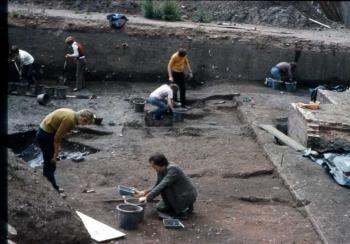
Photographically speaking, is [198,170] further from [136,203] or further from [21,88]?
[21,88]

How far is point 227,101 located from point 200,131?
3058 millimetres

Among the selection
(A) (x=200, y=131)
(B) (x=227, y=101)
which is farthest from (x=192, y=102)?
(A) (x=200, y=131)

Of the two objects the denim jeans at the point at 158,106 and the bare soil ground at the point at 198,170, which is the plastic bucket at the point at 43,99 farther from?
the denim jeans at the point at 158,106

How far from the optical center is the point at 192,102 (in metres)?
18.1

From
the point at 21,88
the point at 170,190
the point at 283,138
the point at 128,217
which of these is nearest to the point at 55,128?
the point at 128,217

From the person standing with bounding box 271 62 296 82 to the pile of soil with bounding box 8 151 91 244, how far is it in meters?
11.8

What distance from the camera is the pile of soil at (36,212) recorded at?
7738 mm

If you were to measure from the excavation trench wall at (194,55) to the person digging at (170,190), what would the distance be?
Answer: 10.2 meters

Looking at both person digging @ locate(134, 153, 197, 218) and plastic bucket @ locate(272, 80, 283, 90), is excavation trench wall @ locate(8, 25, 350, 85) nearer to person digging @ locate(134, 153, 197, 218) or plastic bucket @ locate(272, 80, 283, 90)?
plastic bucket @ locate(272, 80, 283, 90)

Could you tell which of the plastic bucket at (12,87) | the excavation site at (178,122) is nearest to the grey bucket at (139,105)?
the excavation site at (178,122)

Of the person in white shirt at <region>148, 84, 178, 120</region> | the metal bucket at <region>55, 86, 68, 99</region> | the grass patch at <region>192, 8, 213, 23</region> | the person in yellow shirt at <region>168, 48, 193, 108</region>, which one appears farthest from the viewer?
the grass patch at <region>192, 8, 213, 23</region>

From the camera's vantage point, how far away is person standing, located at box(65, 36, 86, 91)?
1829 cm

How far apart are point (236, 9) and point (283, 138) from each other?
36.5 feet

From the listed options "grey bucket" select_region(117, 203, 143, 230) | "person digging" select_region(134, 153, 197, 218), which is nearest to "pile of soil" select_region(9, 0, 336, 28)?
"person digging" select_region(134, 153, 197, 218)
